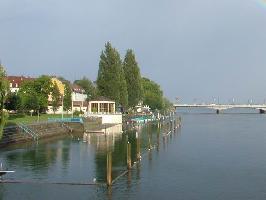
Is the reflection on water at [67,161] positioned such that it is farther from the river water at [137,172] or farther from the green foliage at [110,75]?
the green foliage at [110,75]

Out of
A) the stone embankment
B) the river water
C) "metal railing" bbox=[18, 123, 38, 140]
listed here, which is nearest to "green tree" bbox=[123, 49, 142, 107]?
the stone embankment

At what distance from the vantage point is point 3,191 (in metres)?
42.0

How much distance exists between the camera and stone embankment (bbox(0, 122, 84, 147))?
7750cm

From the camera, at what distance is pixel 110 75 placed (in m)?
132

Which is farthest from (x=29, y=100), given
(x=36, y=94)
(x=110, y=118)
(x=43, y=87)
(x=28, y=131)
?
(x=28, y=131)

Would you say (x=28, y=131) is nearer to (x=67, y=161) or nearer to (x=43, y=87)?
(x=67, y=161)

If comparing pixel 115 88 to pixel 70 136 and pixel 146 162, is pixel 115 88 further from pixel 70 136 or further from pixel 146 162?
pixel 146 162

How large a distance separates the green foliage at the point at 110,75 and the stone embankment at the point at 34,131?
2489 cm

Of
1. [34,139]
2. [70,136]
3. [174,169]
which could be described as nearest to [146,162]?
[174,169]

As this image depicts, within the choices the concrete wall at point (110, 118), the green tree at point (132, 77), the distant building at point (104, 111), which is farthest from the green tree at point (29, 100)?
the green tree at point (132, 77)

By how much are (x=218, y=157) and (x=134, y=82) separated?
83.0 metres

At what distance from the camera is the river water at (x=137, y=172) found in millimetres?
42375

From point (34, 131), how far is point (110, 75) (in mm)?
47052

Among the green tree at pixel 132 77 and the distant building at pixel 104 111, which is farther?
the green tree at pixel 132 77
